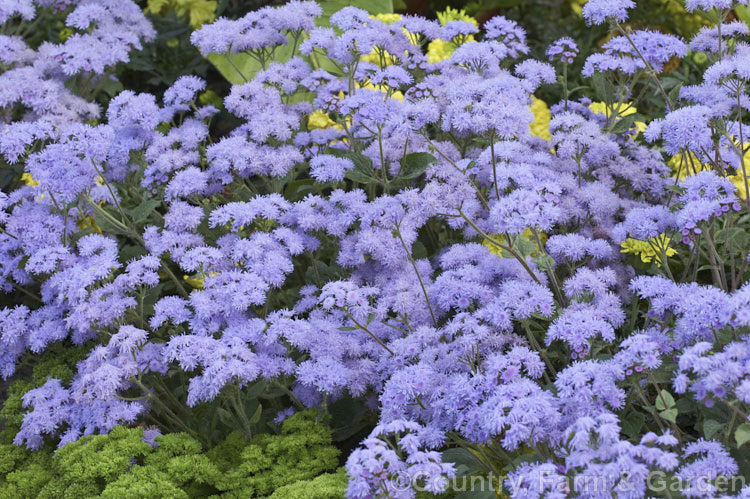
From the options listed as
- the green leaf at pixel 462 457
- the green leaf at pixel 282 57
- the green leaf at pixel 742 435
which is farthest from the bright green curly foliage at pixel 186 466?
the green leaf at pixel 282 57

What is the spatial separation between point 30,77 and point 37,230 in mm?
1014

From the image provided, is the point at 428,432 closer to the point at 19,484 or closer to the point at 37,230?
the point at 19,484

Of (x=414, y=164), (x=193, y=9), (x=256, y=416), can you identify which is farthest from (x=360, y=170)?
(x=193, y=9)

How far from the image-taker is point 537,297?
6.96 feet

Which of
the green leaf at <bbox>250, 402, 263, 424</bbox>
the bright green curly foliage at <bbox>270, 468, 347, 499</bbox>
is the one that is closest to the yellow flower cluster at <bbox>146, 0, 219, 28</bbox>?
the green leaf at <bbox>250, 402, 263, 424</bbox>

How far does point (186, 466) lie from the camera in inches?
84.5

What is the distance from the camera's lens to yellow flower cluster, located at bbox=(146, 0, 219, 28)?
489 cm

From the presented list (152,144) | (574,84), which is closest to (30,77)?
(152,144)

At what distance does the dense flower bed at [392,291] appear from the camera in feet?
5.85

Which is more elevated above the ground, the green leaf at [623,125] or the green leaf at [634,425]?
the green leaf at [623,125]

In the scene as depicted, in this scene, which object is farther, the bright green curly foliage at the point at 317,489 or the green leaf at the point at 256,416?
the green leaf at the point at 256,416

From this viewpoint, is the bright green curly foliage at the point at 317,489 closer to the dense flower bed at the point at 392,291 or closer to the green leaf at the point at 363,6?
the dense flower bed at the point at 392,291

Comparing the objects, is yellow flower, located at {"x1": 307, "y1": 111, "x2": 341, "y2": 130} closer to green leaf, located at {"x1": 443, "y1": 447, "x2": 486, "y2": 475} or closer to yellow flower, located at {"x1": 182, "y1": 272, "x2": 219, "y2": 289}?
yellow flower, located at {"x1": 182, "y1": 272, "x2": 219, "y2": 289}

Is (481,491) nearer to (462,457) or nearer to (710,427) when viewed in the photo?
(462,457)
